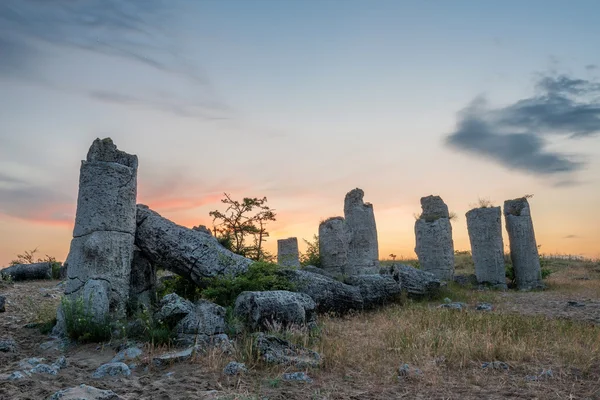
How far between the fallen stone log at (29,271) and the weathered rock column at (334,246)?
42.0 feet

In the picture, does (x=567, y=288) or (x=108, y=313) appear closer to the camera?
(x=108, y=313)

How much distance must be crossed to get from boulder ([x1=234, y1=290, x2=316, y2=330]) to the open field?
544mm

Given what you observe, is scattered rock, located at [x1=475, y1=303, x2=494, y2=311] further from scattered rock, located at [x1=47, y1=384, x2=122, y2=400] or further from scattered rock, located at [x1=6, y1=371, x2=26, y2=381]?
scattered rock, located at [x1=6, y1=371, x2=26, y2=381]

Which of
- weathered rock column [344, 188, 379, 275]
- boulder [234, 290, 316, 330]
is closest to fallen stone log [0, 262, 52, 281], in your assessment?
weathered rock column [344, 188, 379, 275]

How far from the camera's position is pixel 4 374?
7.97m

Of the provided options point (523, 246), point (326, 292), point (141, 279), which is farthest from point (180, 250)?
point (523, 246)

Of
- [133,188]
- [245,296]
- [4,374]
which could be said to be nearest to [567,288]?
[245,296]

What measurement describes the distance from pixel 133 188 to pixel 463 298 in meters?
12.0

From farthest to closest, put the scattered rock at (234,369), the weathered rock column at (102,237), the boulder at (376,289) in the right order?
the boulder at (376,289) → the weathered rock column at (102,237) → the scattered rock at (234,369)

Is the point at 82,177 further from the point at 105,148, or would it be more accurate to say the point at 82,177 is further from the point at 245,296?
the point at 245,296

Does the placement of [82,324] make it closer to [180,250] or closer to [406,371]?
[180,250]

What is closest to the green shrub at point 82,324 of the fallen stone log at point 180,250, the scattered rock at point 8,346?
the scattered rock at point 8,346

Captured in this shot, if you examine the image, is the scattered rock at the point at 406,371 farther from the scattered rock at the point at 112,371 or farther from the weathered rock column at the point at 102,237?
the weathered rock column at the point at 102,237

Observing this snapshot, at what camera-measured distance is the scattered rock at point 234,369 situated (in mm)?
7703
